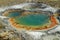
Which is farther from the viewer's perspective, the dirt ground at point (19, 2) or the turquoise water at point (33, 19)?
the dirt ground at point (19, 2)

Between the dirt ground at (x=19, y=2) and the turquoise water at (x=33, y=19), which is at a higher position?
the dirt ground at (x=19, y=2)

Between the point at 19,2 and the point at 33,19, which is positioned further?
the point at 19,2

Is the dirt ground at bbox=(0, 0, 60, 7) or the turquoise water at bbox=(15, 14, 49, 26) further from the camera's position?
the dirt ground at bbox=(0, 0, 60, 7)

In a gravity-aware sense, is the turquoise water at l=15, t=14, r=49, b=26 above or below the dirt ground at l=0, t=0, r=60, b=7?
below

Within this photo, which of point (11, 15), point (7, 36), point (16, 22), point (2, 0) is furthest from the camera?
point (2, 0)

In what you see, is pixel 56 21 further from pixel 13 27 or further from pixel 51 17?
pixel 13 27

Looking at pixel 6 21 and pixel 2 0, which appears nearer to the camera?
pixel 6 21

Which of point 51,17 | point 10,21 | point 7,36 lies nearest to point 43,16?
point 51,17

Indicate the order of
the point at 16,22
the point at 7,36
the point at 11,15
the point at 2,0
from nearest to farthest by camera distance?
the point at 7,36, the point at 16,22, the point at 11,15, the point at 2,0
